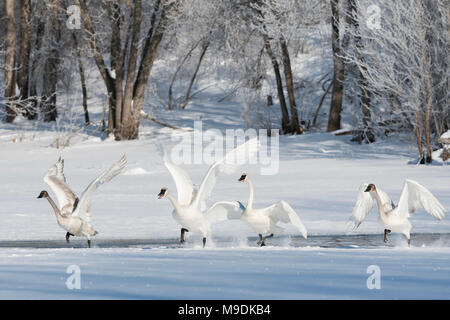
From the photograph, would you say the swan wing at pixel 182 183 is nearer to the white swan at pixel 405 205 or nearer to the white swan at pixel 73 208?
the white swan at pixel 73 208

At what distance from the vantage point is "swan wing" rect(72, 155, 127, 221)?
8727 millimetres

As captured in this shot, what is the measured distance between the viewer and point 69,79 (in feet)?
109

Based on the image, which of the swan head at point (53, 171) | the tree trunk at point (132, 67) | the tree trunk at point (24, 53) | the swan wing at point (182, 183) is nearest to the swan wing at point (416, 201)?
the swan wing at point (182, 183)

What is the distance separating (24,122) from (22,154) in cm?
743

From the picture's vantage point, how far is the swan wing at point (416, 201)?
8.92 m

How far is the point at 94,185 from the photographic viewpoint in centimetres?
878

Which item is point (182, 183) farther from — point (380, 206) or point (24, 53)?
point (24, 53)

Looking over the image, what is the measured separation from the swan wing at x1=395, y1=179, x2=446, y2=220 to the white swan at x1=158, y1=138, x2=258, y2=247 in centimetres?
177

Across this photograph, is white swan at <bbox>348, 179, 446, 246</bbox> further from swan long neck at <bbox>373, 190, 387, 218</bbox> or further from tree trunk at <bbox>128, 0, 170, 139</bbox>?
tree trunk at <bbox>128, 0, 170, 139</bbox>

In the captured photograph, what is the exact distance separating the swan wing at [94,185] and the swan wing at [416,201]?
3.21m

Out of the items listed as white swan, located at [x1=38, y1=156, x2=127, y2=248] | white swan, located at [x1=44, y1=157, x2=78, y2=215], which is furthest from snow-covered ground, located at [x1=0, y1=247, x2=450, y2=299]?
white swan, located at [x1=44, y1=157, x2=78, y2=215]

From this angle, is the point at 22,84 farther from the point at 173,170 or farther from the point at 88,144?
the point at 173,170

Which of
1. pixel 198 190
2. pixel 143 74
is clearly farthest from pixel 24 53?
pixel 198 190
